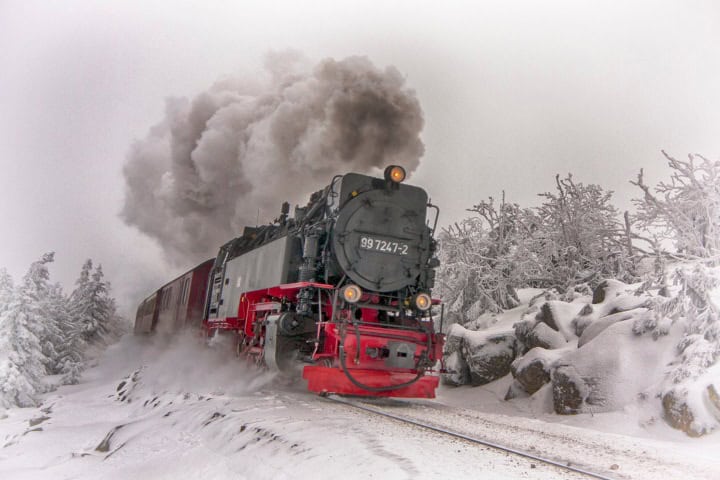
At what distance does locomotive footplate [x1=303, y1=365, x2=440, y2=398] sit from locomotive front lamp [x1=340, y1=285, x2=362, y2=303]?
922mm

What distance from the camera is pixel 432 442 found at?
4609 millimetres

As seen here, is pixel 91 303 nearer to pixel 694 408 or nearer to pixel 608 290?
pixel 608 290

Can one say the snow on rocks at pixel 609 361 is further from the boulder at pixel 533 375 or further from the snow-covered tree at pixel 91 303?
the snow-covered tree at pixel 91 303

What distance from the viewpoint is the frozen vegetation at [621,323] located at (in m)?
6.36

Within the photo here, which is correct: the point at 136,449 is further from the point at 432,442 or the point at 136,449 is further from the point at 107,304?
the point at 107,304

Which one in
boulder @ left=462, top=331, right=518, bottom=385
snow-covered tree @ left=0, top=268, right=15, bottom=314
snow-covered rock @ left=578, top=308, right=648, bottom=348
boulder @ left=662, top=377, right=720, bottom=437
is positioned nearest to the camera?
boulder @ left=662, top=377, right=720, bottom=437

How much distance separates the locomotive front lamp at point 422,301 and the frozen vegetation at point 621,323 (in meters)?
1.05

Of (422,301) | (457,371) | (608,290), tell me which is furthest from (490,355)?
(422,301)

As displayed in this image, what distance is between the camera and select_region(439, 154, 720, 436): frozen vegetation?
636 centimetres

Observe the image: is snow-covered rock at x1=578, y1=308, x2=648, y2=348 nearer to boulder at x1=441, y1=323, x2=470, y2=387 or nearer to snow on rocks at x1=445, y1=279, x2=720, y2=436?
snow on rocks at x1=445, y1=279, x2=720, y2=436

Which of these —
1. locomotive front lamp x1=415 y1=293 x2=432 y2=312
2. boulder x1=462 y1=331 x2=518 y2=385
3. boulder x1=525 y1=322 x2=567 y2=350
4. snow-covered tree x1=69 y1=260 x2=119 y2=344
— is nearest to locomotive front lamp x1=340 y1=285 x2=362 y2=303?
locomotive front lamp x1=415 y1=293 x2=432 y2=312

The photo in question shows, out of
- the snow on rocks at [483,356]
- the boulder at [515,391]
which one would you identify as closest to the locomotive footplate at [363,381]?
the boulder at [515,391]

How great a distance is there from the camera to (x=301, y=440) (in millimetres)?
4469

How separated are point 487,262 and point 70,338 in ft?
52.8
